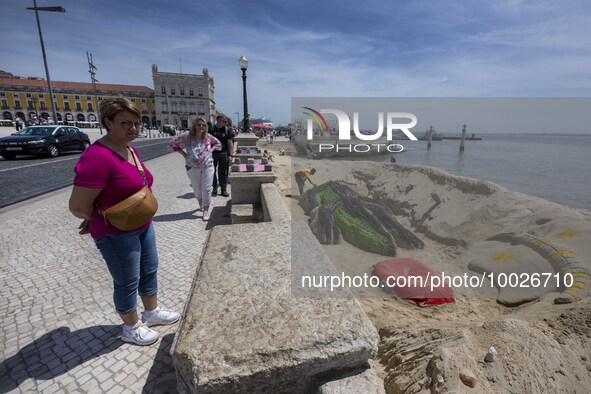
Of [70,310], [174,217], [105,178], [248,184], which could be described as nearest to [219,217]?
[174,217]

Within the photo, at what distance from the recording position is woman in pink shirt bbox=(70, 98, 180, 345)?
1.57 meters

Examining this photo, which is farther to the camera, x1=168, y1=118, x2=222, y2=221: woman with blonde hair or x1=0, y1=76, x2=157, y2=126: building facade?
x1=0, y1=76, x2=157, y2=126: building facade

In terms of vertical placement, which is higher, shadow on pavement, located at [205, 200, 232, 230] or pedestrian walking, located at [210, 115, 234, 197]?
pedestrian walking, located at [210, 115, 234, 197]

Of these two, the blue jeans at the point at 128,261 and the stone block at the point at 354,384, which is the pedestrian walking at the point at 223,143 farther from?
the stone block at the point at 354,384

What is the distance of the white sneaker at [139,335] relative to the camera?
2043 millimetres

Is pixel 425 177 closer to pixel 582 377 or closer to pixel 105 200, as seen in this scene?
pixel 582 377

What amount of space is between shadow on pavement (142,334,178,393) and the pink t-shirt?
100 cm

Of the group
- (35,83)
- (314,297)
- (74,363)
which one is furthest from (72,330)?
(35,83)

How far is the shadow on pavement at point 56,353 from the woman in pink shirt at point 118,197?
8.7 inches

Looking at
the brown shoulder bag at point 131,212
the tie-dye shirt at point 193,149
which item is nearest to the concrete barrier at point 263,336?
the brown shoulder bag at point 131,212

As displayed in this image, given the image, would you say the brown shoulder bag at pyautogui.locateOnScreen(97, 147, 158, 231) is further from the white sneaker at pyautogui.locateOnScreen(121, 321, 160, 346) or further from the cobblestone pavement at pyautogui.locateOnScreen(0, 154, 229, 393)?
the cobblestone pavement at pyautogui.locateOnScreen(0, 154, 229, 393)

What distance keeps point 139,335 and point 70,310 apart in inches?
38.7

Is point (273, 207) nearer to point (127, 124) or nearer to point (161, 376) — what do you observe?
point (127, 124)

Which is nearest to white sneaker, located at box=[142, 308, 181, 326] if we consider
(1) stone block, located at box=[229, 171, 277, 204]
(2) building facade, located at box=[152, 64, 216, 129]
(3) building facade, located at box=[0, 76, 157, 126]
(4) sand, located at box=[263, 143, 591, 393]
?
(4) sand, located at box=[263, 143, 591, 393]
